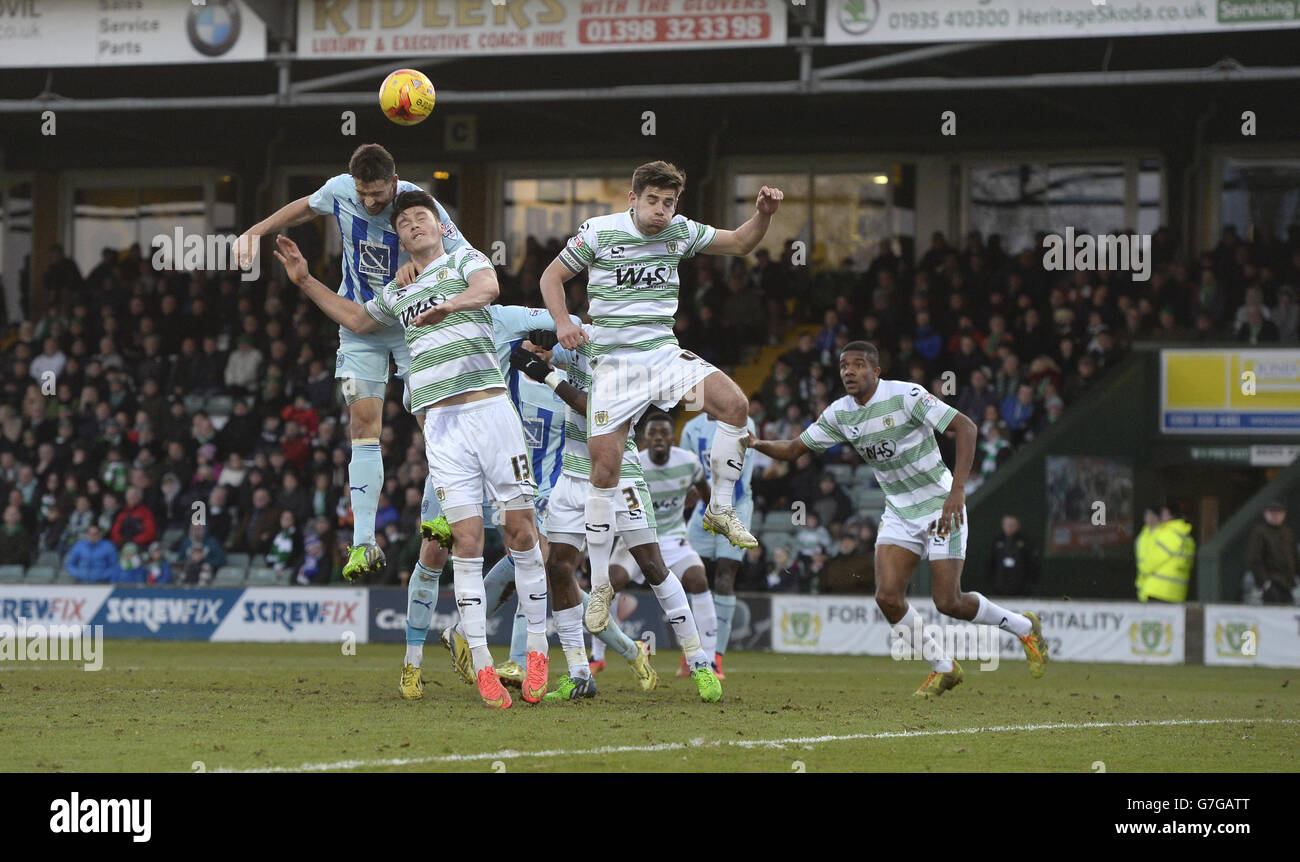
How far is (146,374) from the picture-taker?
25.5 m

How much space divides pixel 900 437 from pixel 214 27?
533 inches

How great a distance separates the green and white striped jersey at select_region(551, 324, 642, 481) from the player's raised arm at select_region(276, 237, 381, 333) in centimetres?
132

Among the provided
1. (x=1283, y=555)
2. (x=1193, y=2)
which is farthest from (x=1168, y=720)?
(x=1193, y=2)

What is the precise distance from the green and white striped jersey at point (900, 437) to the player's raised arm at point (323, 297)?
10.3ft

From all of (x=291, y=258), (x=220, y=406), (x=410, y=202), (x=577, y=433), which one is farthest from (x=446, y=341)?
(x=220, y=406)

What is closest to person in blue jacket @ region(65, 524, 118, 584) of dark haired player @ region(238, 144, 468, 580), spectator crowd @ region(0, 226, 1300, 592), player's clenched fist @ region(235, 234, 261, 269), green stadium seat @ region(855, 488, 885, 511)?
spectator crowd @ region(0, 226, 1300, 592)

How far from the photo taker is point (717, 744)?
7.92m

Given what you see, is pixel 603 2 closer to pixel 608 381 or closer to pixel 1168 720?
pixel 608 381

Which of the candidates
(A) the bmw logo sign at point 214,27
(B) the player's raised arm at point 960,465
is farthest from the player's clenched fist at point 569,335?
(A) the bmw logo sign at point 214,27

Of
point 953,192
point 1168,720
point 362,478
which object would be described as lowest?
point 1168,720

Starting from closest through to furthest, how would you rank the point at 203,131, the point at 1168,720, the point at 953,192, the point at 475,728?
the point at 475,728 → the point at 1168,720 → the point at 953,192 → the point at 203,131

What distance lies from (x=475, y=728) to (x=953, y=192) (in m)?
21.1

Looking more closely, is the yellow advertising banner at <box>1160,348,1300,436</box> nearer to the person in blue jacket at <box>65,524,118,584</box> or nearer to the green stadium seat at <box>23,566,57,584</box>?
the person in blue jacket at <box>65,524,118,584</box>

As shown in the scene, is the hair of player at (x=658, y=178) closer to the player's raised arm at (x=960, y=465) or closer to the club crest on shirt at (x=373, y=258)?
the club crest on shirt at (x=373, y=258)
